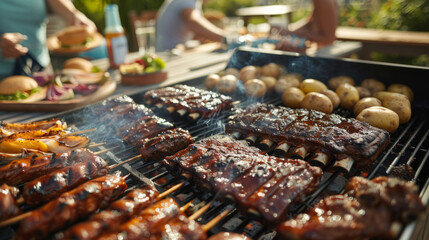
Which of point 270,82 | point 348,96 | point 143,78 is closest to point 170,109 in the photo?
point 143,78

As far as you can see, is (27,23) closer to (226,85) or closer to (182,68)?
(182,68)

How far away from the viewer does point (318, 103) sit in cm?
353

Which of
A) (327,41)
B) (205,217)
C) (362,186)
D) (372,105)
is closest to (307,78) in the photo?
(372,105)

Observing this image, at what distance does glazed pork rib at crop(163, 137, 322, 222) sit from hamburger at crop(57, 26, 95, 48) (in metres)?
5.68

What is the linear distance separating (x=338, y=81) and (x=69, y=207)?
3.84 meters

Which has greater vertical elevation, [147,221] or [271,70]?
[271,70]

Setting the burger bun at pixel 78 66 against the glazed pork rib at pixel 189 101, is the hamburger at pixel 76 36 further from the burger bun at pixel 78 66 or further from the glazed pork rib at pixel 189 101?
the glazed pork rib at pixel 189 101

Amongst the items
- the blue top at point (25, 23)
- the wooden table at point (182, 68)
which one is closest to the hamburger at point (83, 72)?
the wooden table at point (182, 68)

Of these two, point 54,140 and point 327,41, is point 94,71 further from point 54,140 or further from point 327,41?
point 327,41

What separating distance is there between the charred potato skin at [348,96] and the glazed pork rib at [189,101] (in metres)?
1.55

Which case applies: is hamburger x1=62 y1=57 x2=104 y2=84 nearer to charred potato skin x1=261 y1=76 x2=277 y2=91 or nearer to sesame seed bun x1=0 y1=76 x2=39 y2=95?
sesame seed bun x1=0 y1=76 x2=39 y2=95

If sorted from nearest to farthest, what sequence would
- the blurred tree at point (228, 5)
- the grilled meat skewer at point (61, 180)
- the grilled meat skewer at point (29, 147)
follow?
1. the grilled meat skewer at point (61, 180)
2. the grilled meat skewer at point (29, 147)
3. the blurred tree at point (228, 5)

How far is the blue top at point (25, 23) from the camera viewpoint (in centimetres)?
541

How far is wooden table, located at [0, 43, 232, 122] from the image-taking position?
146 inches
